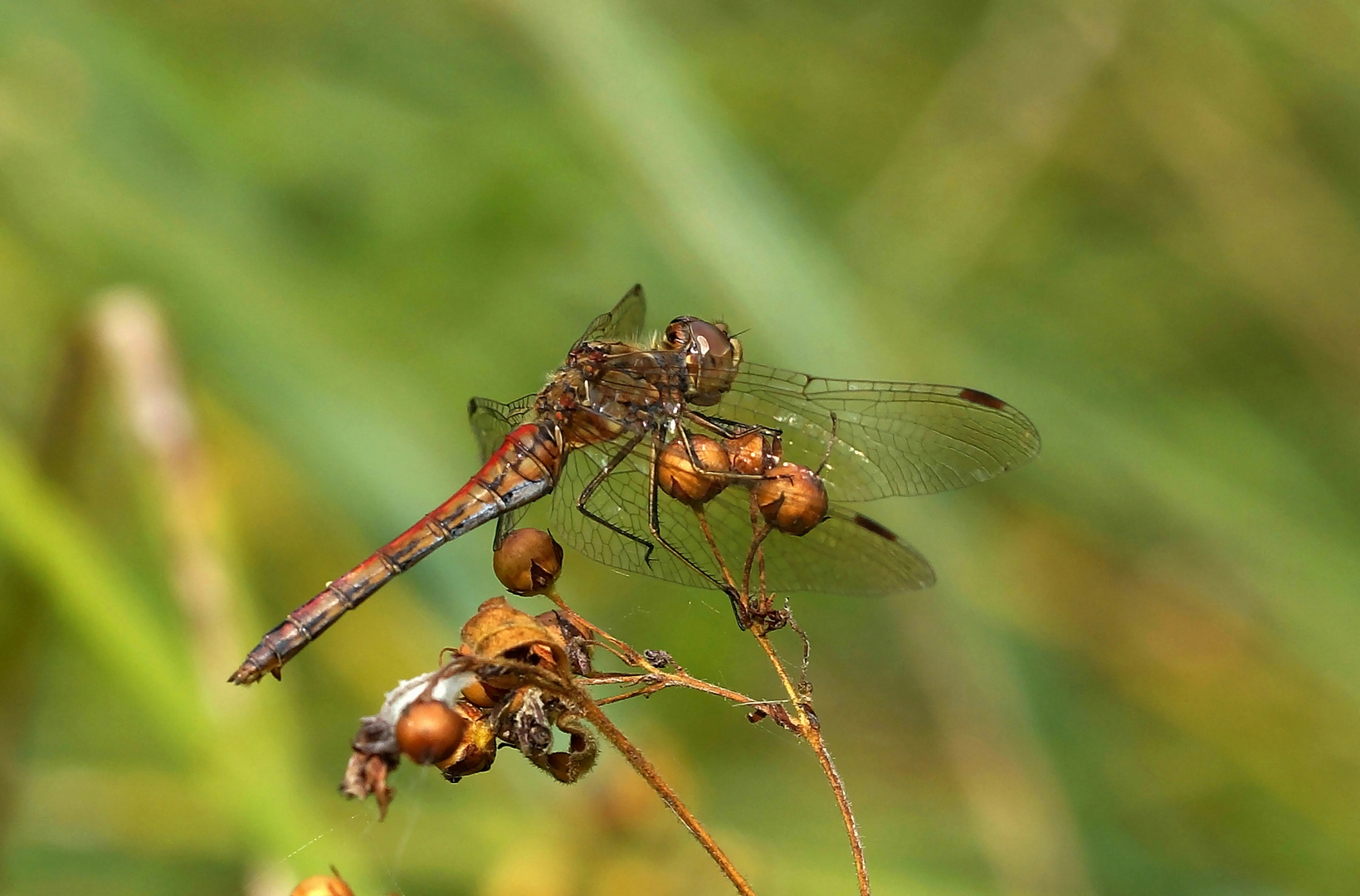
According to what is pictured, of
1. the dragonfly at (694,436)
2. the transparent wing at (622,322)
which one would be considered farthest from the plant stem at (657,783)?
the transparent wing at (622,322)

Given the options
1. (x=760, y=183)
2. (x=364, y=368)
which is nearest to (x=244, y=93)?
(x=364, y=368)

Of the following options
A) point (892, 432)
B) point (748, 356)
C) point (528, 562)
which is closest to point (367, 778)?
point (528, 562)

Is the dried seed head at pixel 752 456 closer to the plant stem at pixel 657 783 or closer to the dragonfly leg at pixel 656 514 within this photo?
the dragonfly leg at pixel 656 514

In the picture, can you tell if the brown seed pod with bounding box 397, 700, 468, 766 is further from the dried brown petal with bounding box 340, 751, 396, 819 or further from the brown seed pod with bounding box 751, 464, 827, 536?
the brown seed pod with bounding box 751, 464, 827, 536

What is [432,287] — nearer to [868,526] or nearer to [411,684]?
[868,526]

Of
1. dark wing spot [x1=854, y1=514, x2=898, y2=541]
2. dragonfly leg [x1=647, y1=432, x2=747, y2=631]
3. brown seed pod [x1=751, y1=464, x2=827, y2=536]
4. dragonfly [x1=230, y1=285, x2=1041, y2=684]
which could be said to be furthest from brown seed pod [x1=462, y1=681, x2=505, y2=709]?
dark wing spot [x1=854, y1=514, x2=898, y2=541]
